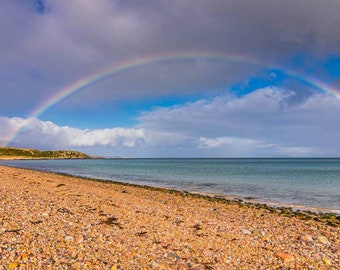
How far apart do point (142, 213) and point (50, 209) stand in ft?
14.1

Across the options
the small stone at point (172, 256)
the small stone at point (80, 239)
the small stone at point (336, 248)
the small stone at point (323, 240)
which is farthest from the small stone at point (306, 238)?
the small stone at point (80, 239)

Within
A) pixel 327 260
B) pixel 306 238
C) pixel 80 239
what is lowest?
pixel 306 238

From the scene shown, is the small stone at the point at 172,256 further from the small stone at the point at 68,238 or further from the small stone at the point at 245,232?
the small stone at the point at 245,232

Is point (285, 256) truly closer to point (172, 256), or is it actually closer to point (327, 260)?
point (327, 260)

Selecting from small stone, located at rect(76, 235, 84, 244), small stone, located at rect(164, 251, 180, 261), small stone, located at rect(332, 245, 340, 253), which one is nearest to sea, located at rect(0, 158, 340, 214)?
small stone, located at rect(332, 245, 340, 253)

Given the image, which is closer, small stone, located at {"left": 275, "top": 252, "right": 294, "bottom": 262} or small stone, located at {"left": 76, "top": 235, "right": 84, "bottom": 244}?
small stone, located at {"left": 275, "top": 252, "right": 294, "bottom": 262}

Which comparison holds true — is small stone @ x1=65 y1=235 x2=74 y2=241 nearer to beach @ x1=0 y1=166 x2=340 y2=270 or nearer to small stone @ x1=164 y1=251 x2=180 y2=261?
beach @ x1=0 y1=166 x2=340 y2=270

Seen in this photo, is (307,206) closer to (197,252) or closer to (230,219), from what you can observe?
(230,219)

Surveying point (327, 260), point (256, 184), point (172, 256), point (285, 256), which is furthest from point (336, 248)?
point (256, 184)

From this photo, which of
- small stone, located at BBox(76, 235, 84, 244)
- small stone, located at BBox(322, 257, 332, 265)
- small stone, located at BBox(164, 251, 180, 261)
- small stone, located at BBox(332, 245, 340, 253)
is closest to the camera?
small stone, located at BBox(164, 251, 180, 261)

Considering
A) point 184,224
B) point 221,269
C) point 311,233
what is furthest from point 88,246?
point 311,233

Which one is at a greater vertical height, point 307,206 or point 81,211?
point 81,211

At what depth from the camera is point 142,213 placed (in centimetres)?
1406

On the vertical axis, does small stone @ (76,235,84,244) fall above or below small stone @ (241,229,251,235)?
above
